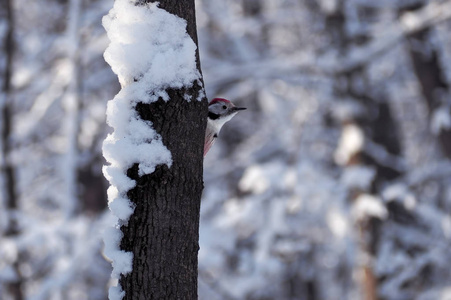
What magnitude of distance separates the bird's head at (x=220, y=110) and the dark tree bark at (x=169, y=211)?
4.72 feet

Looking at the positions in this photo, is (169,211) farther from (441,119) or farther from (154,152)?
(441,119)

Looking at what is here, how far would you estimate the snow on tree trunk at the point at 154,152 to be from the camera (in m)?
1.69

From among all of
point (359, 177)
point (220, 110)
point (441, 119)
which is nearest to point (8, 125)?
point (359, 177)

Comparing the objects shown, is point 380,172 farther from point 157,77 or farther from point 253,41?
point 157,77

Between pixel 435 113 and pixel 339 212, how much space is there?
1579mm

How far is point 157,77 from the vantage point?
177cm

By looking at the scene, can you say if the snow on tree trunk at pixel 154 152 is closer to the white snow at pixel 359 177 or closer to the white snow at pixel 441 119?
the white snow at pixel 359 177

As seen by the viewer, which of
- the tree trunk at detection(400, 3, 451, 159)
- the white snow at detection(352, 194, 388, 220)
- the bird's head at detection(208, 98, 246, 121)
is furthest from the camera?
the tree trunk at detection(400, 3, 451, 159)

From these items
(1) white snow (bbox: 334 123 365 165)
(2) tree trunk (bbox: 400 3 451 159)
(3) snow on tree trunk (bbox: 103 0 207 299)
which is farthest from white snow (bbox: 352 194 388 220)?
(3) snow on tree trunk (bbox: 103 0 207 299)

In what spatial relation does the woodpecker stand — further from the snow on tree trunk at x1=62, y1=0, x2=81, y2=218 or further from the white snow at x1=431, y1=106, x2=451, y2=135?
the white snow at x1=431, y1=106, x2=451, y2=135

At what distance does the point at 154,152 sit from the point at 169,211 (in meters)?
0.19

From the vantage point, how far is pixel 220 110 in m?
3.31

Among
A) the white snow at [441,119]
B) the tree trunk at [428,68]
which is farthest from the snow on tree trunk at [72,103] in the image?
the white snow at [441,119]

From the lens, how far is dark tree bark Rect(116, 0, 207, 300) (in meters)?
1.68
